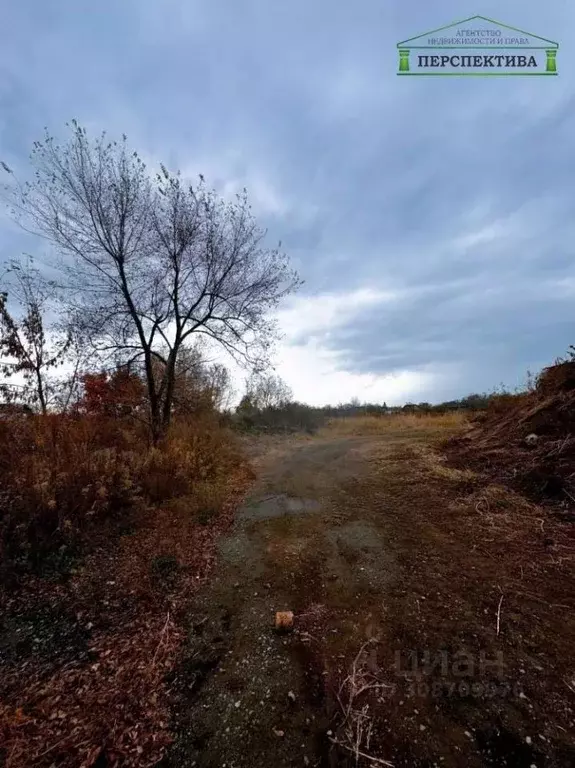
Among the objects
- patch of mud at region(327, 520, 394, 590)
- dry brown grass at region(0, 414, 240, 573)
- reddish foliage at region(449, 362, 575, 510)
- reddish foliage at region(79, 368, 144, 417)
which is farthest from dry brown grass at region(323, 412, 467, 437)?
reddish foliage at region(79, 368, 144, 417)

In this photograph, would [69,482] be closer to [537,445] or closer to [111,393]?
[111,393]

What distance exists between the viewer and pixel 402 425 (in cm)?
1889

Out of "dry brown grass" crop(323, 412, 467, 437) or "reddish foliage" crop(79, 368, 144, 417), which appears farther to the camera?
"dry brown grass" crop(323, 412, 467, 437)

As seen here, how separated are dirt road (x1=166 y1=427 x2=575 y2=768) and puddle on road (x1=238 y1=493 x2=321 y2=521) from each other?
1.95 feet

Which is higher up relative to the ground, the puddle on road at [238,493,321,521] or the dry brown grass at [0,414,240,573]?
A: the dry brown grass at [0,414,240,573]

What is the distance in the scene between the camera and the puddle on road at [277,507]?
562cm

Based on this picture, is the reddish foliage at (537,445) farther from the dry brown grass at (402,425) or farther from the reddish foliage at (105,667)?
the reddish foliage at (105,667)

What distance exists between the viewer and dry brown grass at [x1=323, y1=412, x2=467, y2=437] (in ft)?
50.3

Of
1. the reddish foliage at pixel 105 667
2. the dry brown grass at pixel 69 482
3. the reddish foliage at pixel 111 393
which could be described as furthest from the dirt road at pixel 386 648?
the reddish foliage at pixel 111 393

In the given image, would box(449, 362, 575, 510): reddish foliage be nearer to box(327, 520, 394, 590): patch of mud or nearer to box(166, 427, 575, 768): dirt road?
box(166, 427, 575, 768): dirt road

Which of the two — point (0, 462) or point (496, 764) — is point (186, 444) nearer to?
point (0, 462)

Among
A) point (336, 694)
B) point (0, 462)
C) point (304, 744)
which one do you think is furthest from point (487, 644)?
point (0, 462)

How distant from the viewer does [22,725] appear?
211 cm

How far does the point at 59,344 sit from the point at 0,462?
5.90 m
